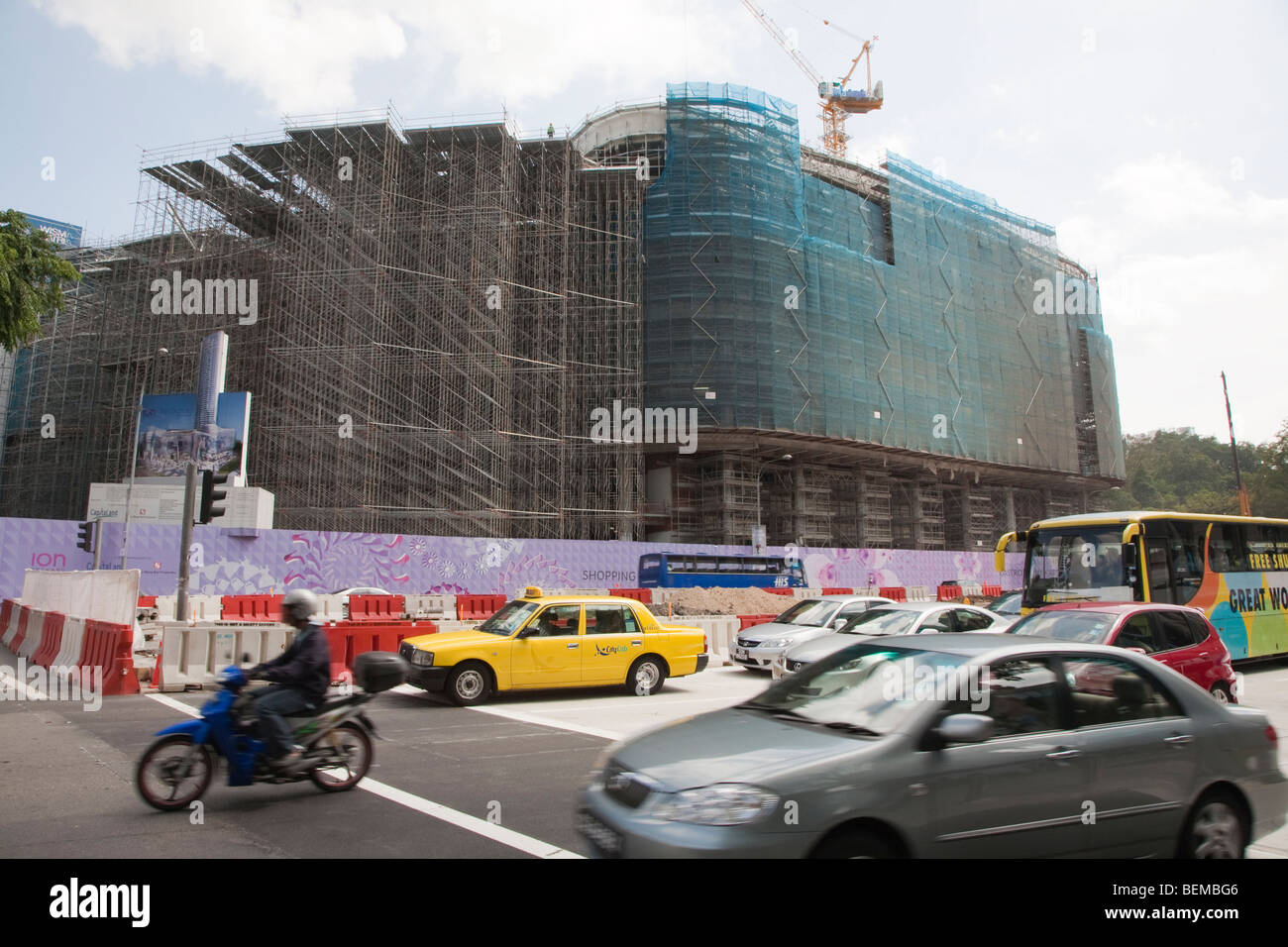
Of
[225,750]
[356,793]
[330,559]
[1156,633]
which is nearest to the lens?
[225,750]

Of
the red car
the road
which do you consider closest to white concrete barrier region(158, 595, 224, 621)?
the road

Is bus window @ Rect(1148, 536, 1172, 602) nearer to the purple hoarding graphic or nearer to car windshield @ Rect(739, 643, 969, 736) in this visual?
car windshield @ Rect(739, 643, 969, 736)

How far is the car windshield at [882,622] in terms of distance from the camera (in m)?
11.9

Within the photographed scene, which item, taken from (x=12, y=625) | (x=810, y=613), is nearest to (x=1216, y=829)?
(x=810, y=613)

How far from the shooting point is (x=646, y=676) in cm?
1148

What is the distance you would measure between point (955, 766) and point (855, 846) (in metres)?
0.63


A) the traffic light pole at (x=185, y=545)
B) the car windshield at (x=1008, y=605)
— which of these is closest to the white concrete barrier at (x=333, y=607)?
the traffic light pole at (x=185, y=545)

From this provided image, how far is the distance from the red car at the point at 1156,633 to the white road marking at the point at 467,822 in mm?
5774

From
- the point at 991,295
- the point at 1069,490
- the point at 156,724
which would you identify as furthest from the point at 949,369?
the point at 156,724

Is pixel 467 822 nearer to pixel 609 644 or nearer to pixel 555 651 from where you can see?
pixel 555 651

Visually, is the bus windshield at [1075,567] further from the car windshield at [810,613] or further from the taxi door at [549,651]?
the taxi door at [549,651]
